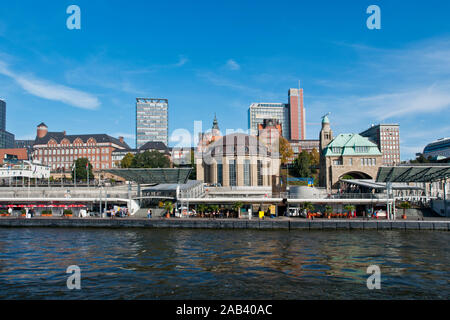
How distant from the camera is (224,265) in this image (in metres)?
23.6

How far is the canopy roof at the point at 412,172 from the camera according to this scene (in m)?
49.2

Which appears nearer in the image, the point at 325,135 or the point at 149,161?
the point at 325,135

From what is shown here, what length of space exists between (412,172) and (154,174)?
42039 mm

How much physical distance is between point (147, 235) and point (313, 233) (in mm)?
20795

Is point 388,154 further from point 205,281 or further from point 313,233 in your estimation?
point 205,281

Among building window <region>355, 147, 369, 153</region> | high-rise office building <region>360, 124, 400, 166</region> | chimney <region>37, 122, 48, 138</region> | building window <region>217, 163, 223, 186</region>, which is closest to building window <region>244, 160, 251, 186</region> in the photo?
building window <region>217, 163, 223, 186</region>

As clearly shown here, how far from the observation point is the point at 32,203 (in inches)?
2251

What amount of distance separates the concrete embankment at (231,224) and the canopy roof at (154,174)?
317 inches

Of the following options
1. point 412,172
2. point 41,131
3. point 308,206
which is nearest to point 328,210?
point 308,206

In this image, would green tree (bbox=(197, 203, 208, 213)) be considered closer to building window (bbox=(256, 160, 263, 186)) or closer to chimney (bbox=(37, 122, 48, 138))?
building window (bbox=(256, 160, 263, 186))

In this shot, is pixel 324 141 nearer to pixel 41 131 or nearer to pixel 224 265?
pixel 224 265

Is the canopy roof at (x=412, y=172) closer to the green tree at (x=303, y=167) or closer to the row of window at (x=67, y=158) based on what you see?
the green tree at (x=303, y=167)

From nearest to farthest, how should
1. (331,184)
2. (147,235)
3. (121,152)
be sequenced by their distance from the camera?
1. (147,235)
2. (331,184)
3. (121,152)
